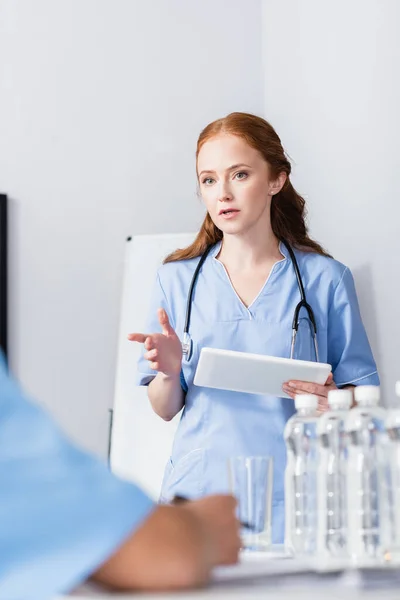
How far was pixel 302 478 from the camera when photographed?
4.29 ft

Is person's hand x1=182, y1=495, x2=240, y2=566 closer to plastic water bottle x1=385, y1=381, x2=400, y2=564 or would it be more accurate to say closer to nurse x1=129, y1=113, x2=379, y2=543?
plastic water bottle x1=385, y1=381, x2=400, y2=564

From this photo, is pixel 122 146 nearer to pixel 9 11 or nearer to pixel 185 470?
pixel 9 11

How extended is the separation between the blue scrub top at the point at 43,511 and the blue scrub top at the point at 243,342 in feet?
4.08

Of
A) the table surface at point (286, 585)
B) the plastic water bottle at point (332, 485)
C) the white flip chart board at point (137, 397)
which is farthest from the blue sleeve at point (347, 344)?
the table surface at point (286, 585)

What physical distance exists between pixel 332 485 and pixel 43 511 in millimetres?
548

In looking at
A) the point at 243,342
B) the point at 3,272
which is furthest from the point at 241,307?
the point at 3,272

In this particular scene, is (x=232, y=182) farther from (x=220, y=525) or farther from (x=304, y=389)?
(x=220, y=525)

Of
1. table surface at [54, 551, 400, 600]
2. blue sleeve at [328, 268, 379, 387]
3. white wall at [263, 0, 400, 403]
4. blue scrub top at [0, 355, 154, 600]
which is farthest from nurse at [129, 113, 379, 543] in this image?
blue scrub top at [0, 355, 154, 600]

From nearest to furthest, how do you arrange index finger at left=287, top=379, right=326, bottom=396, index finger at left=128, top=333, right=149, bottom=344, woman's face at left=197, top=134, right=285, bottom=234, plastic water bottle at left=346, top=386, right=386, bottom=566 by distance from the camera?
plastic water bottle at left=346, top=386, right=386, bottom=566
index finger at left=128, top=333, right=149, bottom=344
index finger at left=287, top=379, right=326, bottom=396
woman's face at left=197, top=134, right=285, bottom=234

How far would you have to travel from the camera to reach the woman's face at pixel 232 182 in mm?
2291

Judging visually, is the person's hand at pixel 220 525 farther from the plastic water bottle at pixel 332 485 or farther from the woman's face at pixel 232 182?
the woman's face at pixel 232 182

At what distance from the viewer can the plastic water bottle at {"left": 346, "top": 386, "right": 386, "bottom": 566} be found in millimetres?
1142

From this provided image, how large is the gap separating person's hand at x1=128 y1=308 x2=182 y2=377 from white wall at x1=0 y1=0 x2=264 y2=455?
91 centimetres

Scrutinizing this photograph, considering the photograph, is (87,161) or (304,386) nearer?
(304,386)
